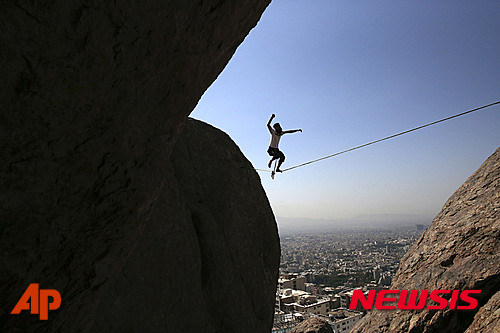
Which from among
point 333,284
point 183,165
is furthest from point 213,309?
point 333,284

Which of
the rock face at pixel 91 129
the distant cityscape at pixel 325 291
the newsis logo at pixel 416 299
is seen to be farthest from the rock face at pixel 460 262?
the distant cityscape at pixel 325 291

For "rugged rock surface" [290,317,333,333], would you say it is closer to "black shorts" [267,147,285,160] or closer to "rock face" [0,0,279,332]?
"black shorts" [267,147,285,160]

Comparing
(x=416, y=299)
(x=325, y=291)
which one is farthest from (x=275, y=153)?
(x=325, y=291)

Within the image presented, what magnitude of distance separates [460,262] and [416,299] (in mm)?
1207

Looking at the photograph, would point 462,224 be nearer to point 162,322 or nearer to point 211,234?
point 211,234

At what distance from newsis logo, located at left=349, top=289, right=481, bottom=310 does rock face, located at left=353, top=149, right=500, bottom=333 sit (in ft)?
0.33

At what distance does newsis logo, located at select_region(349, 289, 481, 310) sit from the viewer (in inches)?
255

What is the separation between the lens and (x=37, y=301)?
3.38 metres

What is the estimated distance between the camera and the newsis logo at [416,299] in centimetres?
646

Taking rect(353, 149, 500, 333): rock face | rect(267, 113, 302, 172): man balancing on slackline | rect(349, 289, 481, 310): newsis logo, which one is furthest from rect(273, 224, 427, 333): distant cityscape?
rect(353, 149, 500, 333): rock face

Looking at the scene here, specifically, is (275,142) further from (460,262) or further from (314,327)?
(314,327)

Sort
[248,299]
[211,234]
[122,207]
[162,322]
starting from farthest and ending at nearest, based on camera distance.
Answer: [248,299]
[211,234]
[162,322]
[122,207]

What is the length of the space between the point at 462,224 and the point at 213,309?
597cm

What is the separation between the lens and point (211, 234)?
8070mm
